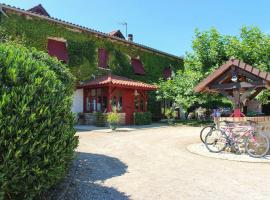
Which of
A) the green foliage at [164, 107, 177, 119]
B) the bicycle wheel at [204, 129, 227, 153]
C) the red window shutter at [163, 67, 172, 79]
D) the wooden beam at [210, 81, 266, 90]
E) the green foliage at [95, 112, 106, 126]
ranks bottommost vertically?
the bicycle wheel at [204, 129, 227, 153]

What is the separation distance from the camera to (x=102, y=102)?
19219mm

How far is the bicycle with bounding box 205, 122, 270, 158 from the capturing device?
8023 millimetres

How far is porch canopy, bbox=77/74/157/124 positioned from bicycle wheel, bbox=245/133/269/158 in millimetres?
10836

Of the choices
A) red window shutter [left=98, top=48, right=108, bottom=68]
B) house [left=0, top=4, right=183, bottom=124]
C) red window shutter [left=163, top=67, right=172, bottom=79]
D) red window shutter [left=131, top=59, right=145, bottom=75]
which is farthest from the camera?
red window shutter [left=163, top=67, right=172, bottom=79]

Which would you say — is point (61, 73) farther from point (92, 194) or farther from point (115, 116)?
point (115, 116)

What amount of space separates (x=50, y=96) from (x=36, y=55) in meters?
2.66

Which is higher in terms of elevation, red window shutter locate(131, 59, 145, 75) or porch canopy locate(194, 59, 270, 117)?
red window shutter locate(131, 59, 145, 75)

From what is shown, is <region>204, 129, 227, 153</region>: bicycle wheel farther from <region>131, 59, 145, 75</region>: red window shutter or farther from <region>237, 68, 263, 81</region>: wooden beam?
<region>131, 59, 145, 75</region>: red window shutter

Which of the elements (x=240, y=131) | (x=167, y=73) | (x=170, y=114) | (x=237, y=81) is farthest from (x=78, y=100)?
(x=240, y=131)

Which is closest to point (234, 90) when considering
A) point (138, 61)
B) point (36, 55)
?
point (36, 55)

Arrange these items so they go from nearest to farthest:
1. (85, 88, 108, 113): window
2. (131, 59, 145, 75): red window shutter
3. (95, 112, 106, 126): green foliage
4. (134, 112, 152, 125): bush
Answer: (95, 112, 106, 126): green foliage < (85, 88, 108, 113): window < (134, 112, 152, 125): bush < (131, 59, 145, 75): red window shutter

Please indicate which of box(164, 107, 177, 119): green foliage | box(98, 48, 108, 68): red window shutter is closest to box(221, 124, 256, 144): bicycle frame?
box(164, 107, 177, 119): green foliage

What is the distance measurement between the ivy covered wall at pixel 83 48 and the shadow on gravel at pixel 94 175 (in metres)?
10.4

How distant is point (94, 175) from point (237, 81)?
5439mm
